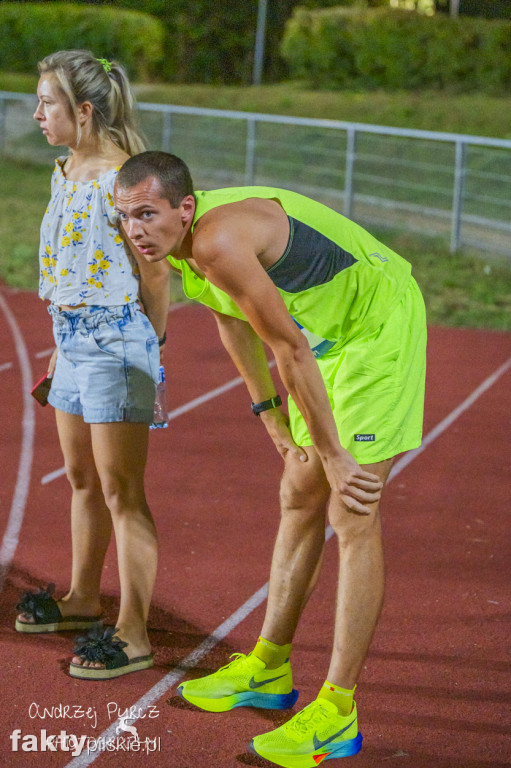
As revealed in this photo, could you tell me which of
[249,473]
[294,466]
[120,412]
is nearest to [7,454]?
[249,473]

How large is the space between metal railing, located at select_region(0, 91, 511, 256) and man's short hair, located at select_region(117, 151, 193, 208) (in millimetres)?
8833

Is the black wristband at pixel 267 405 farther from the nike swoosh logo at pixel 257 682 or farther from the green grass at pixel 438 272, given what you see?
the green grass at pixel 438 272

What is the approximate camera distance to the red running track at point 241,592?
3.33 meters

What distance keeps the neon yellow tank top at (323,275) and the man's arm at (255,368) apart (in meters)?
→ 0.16

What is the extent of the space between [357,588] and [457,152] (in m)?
10.6

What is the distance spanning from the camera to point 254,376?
3.50m

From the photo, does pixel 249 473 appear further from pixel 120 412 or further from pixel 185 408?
pixel 120 412

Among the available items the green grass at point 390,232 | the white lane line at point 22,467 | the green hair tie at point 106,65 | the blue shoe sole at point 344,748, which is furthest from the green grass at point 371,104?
the blue shoe sole at point 344,748

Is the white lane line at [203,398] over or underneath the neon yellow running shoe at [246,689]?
underneath

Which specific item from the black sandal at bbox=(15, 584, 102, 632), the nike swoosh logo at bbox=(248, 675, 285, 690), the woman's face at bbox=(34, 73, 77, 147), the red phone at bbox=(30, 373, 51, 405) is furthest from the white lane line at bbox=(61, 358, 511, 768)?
the woman's face at bbox=(34, 73, 77, 147)

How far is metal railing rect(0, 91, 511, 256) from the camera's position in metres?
13.2

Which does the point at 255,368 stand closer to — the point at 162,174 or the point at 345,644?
the point at 162,174

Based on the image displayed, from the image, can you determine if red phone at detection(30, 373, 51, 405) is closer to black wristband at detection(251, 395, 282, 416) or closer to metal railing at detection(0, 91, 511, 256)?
black wristband at detection(251, 395, 282, 416)

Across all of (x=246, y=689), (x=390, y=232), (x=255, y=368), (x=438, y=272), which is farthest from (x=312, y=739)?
(x=390, y=232)
